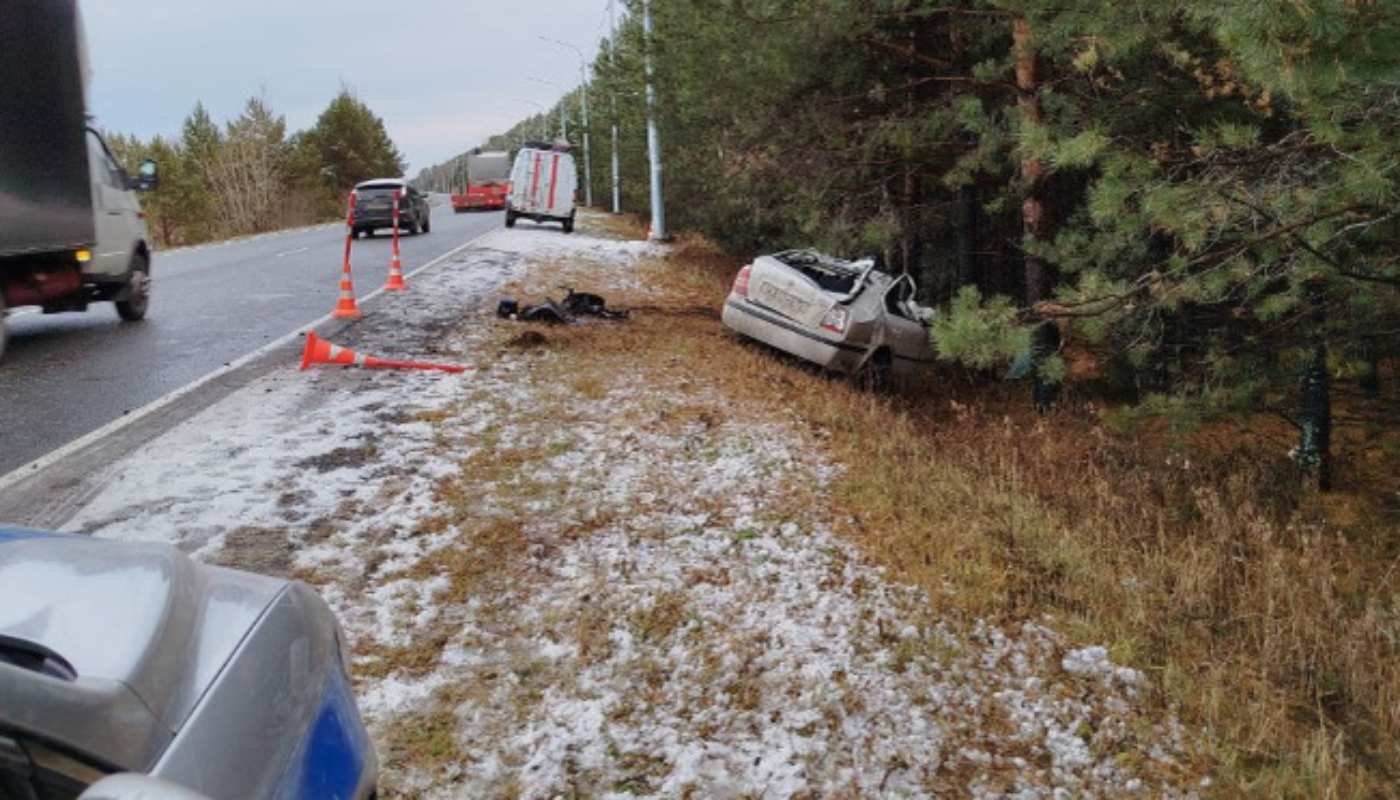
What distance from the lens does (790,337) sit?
34.4ft

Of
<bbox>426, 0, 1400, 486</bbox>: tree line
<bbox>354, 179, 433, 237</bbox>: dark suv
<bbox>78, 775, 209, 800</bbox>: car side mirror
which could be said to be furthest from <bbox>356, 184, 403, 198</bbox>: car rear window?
<bbox>78, 775, 209, 800</bbox>: car side mirror

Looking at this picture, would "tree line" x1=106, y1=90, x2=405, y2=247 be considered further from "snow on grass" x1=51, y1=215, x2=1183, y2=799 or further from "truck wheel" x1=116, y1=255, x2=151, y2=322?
"snow on grass" x1=51, y1=215, x2=1183, y2=799

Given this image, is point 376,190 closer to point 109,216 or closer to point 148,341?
point 109,216

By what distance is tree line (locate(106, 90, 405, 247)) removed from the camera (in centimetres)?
5719

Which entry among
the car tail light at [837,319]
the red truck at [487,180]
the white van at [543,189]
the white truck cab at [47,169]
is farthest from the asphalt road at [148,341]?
the red truck at [487,180]

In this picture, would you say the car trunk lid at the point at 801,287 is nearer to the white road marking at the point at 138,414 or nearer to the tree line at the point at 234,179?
the white road marking at the point at 138,414

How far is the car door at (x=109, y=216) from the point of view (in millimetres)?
9914

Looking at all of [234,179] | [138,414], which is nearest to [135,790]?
[138,414]

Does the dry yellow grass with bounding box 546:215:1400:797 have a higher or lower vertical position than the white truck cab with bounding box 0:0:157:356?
lower

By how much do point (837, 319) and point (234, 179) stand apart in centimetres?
5764

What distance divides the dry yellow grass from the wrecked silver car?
41cm

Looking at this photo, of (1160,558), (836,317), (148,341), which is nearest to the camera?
(1160,558)

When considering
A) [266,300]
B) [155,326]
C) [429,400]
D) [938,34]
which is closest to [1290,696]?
[429,400]

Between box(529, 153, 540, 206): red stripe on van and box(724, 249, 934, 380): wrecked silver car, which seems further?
box(529, 153, 540, 206): red stripe on van
